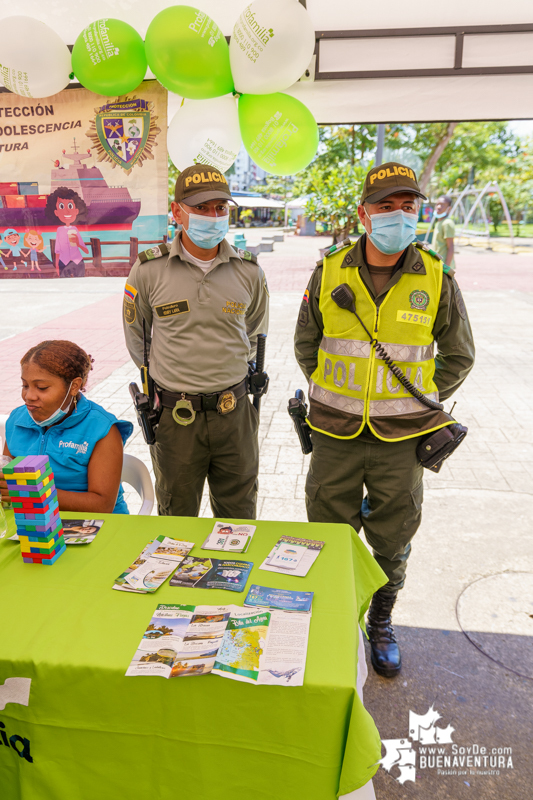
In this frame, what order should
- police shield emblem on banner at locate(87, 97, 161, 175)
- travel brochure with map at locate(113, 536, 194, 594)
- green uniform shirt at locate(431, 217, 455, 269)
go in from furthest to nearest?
green uniform shirt at locate(431, 217, 455, 269) → police shield emblem on banner at locate(87, 97, 161, 175) → travel brochure with map at locate(113, 536, 194, 594)

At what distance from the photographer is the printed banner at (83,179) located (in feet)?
10.2

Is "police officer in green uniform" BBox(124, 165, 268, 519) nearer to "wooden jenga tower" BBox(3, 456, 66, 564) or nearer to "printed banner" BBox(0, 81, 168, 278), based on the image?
"printed banner" BBox(0, 81, 168, 278)

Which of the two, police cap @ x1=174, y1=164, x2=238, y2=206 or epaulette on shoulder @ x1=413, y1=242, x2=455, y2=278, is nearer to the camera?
epaulette on shoulder @ x1=413, y1=242, x2=455, y2=278

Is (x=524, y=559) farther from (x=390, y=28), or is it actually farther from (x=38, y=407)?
A: (x=390, y=28)

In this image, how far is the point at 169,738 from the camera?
1.34 m

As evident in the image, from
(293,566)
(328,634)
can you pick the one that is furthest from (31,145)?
(328,634)

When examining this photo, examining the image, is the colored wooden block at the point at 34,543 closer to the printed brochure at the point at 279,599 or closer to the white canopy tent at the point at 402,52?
the printed brochure at the point at 279,599

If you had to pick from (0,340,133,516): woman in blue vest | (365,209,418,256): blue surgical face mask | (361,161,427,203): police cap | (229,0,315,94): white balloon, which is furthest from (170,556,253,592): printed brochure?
(229,0,315,94): white balloon

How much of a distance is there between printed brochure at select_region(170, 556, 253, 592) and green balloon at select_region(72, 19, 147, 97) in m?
2.44

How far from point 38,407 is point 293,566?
1.16 meters

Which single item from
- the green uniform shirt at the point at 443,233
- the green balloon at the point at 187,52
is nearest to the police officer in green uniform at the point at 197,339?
the green balloon at the point at 187,52

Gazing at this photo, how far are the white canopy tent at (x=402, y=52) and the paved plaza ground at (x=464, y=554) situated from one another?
7.94ft

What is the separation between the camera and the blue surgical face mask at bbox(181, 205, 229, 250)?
2.40 m

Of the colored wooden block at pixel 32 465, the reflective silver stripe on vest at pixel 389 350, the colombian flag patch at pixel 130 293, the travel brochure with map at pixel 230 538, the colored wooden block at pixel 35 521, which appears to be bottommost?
the travel brochure with map at pixel 230 538
